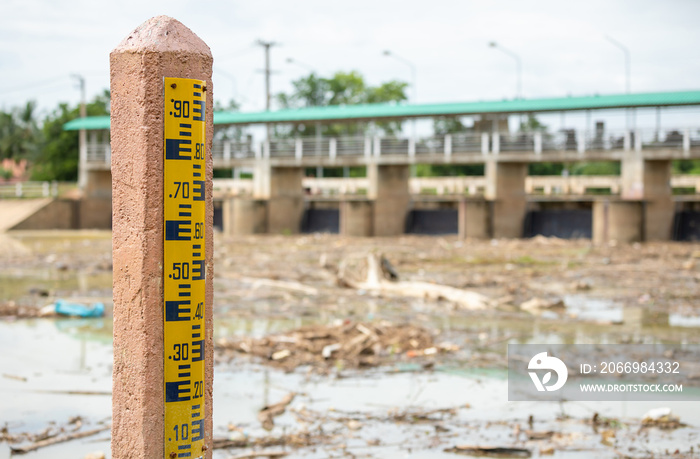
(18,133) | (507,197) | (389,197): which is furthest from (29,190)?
(507,197)

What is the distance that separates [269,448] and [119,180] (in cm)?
376

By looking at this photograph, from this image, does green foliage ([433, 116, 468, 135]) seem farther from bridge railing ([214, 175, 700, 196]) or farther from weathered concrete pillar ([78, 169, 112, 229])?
weathered concrete pillar ([78, 169, 112, 229])

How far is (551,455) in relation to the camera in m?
5.60

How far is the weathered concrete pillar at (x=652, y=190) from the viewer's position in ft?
97.0

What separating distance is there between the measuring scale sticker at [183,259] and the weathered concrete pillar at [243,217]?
3398 cm

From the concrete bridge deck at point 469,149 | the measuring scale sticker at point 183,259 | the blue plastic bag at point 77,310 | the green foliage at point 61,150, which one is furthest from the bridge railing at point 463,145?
the measuring scale sticker at point 183,259

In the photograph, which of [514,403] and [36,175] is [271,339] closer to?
[514,403]

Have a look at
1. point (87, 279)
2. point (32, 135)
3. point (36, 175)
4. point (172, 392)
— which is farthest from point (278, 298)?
point (32, 135)

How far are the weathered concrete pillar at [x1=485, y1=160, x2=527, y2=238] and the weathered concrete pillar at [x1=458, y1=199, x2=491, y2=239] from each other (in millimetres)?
418

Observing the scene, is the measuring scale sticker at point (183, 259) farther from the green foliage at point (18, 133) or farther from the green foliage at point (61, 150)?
the green foliage at point (18, 133)

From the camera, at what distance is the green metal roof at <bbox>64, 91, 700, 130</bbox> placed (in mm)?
32625

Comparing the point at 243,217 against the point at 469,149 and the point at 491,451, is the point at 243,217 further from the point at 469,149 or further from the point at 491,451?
the point at 491,451

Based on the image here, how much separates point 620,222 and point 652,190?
2.74 m

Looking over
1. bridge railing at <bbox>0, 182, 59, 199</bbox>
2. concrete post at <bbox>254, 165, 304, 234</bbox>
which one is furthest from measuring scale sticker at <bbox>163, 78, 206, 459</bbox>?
bridge railing at <bbox>0, 182, 59, 199</bbox>
